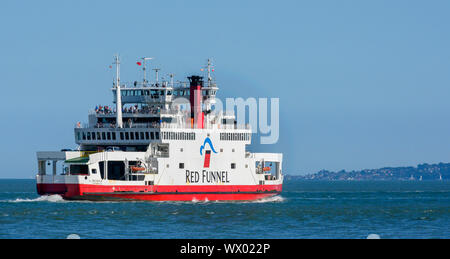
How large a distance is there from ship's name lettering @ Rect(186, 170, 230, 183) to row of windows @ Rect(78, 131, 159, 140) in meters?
4.09

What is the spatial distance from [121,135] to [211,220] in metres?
18.2

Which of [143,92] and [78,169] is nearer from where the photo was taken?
[78,169]

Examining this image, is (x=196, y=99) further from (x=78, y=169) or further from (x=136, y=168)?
(x=78, y=169)

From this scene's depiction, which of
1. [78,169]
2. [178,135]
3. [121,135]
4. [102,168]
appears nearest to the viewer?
[102,168]

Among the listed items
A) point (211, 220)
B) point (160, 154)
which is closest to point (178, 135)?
point (160, 154)

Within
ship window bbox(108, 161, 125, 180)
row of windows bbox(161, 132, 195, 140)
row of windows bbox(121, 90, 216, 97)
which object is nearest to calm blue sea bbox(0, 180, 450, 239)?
ship window bbox(108, 161, 125, 180)

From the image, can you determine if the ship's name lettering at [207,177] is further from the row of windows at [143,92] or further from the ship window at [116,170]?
the row of windows at [143,92]

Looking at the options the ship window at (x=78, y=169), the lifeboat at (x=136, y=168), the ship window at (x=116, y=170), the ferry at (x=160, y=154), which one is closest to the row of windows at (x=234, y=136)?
the ferry at (x=160, y=154)

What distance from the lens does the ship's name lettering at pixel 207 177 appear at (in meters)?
72.1

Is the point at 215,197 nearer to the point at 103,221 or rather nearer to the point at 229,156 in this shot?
the point at 229,156

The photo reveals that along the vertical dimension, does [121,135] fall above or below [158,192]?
above

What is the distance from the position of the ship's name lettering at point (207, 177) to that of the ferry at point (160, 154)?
78 millimetres

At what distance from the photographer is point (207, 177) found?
7331cm

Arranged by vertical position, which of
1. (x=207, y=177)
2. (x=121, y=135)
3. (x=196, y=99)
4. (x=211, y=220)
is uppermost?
(x=196, y=99)
